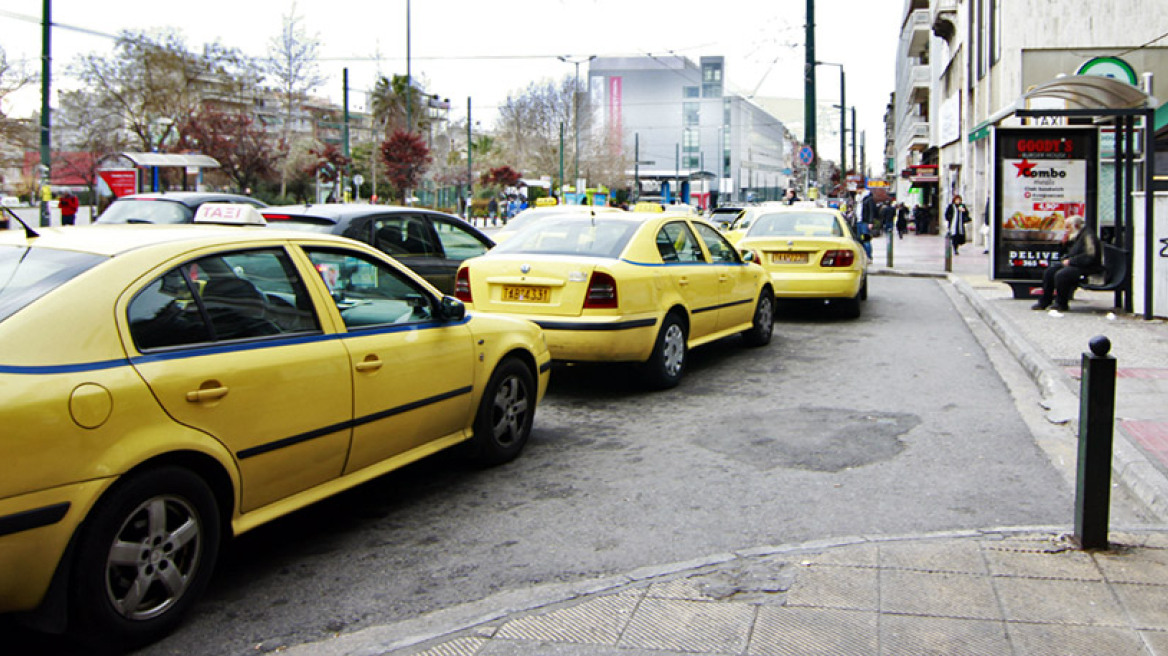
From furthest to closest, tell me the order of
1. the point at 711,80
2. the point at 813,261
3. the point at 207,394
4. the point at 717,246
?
1. the point at 711,80
2. the point at 813,261
3. the point at 717,246
4. the point at 207,394

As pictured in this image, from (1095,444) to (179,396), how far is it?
376cm

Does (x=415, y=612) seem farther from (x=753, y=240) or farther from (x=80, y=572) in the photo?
(x=753, y=240)

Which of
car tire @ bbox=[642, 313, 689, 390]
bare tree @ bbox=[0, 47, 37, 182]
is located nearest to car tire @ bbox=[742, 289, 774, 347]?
car tire @ bbox=[642, 313, 689, 390]

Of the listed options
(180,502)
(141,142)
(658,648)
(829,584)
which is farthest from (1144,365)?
(141,142)

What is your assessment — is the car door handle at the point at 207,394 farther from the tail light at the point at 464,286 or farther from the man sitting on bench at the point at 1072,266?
the man sitting on bench at the point at 1072,266

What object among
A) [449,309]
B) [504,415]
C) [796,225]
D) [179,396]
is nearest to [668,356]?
[504,415]

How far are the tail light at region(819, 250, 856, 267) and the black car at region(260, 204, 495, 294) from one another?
4451mm

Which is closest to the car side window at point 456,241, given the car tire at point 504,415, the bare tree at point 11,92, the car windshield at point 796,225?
the car windshield at point 796,225

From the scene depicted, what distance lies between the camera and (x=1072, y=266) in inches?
524

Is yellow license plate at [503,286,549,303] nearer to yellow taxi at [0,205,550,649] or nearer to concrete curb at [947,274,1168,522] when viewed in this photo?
yellow taxi at [0,205,550,649]

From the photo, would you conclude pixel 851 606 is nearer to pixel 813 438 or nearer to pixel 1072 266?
pixel 813 438

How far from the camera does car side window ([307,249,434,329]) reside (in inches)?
198

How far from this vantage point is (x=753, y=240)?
44.8 ft

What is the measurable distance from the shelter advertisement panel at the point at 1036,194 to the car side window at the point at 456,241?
7884 millimetres
